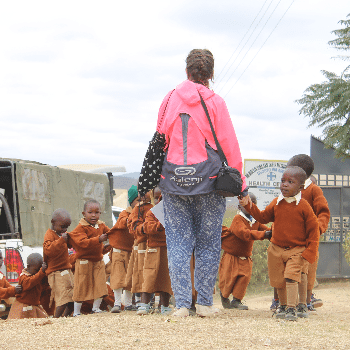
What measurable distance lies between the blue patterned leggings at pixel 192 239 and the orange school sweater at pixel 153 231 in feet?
3.45

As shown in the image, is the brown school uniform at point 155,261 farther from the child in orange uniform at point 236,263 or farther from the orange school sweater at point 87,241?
the child in orange uniform at point 236,263

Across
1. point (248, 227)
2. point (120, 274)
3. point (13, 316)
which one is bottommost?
point (13, 316)

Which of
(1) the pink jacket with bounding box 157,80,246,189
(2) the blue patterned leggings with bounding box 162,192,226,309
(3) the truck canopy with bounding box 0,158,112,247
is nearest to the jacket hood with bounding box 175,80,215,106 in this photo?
(1) the pink jacket with bounding box 157,80,246,189

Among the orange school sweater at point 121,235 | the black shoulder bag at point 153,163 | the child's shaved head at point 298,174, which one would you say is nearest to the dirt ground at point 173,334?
the black shoulder bag at point 153,163

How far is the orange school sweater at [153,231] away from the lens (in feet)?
18.6

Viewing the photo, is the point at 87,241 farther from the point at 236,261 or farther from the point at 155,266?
the point at 236,261

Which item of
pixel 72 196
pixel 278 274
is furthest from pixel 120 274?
pixel 72 196

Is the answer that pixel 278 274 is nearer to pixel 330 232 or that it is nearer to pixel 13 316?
pixel 13 316

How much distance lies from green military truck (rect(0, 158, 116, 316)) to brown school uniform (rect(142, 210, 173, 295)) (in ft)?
5.95

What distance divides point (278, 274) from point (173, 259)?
120 cm

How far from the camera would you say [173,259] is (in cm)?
450

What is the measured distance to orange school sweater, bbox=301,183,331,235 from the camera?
18.1 ft

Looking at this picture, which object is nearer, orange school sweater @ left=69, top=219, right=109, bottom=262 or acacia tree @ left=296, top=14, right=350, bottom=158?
orange school sweater @ left=69, top=219, right=109, bottom=262

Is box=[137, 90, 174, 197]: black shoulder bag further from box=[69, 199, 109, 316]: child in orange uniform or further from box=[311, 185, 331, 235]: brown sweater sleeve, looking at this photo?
box=[311, 185, 331, 235]: brown sweater sleeve
